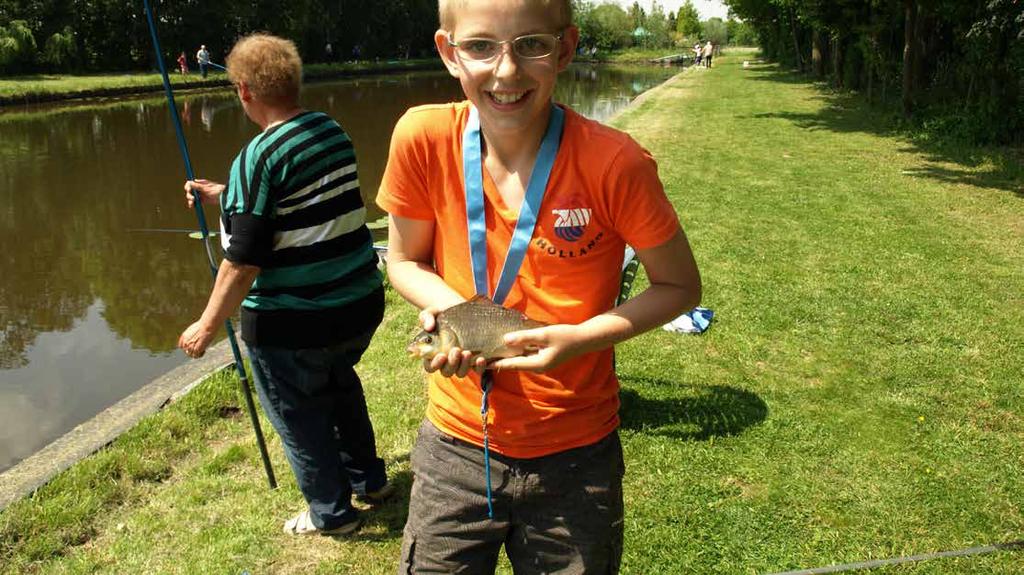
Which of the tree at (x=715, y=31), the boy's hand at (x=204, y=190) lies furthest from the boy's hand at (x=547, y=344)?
the tree at (x=715, y=31)

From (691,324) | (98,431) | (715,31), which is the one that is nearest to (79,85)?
(98,431)

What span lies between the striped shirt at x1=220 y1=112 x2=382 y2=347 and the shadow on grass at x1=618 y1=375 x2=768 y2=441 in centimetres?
200

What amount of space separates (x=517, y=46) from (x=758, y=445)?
321cm

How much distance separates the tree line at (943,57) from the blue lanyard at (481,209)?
1413 cm

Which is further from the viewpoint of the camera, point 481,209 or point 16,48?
point 16,48

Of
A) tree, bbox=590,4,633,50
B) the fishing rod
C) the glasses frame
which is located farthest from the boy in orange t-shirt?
tree, bbox=590,4,633,50

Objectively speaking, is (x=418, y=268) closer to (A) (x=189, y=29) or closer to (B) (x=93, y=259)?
(B) (x=93, y=259)

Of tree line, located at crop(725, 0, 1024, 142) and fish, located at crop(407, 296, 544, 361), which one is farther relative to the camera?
tree line, located at crop(725, 0, 1024, 142)

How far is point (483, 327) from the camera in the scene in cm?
171

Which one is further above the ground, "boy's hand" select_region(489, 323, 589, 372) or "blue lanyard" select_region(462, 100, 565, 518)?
"blue lanyard" select_region(462, 100, 565, 518)

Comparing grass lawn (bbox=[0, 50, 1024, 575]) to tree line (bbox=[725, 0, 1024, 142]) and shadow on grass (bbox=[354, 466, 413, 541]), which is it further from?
tree line (bbox=[725, 0, 1024, 142])

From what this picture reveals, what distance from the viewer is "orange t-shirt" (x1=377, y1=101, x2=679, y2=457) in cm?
172

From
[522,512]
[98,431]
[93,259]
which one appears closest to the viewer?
[522,512]

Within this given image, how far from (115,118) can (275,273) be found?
24.3 metres
